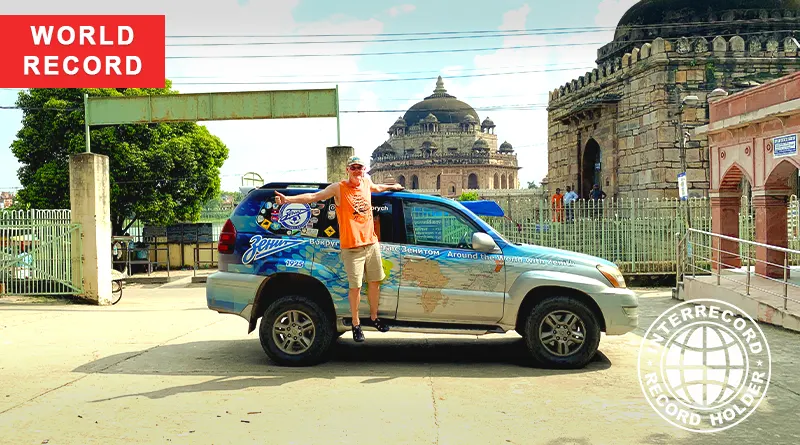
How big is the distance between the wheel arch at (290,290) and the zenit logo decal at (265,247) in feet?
0.84

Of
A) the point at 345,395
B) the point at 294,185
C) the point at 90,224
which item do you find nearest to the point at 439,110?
the point at 90,224

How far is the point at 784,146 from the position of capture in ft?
41.4

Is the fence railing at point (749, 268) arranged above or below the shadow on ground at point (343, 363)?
above

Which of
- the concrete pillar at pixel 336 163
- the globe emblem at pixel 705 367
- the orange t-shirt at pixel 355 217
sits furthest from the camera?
the concrete pillar at pixel 336 163

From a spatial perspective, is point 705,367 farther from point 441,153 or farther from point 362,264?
point 441,153

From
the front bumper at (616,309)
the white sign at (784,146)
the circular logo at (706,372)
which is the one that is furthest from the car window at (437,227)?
the white sign at (784,146)

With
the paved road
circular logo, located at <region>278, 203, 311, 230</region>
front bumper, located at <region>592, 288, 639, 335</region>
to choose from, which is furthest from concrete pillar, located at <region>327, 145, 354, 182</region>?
front bumper, located at <region>592, 288, 639, 335</region>

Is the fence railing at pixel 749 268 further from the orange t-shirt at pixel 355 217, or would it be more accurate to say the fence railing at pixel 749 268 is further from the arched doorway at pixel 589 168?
the arched doorway at pixel 589 168

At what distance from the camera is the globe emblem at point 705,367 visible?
20.4 feet

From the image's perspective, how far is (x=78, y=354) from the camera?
27.8ft

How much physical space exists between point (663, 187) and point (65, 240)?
1967 centimetres

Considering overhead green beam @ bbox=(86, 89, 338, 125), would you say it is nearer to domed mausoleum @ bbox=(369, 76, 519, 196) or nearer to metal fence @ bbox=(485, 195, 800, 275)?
metal fence @ bbox=(485, 195, 800, 275)

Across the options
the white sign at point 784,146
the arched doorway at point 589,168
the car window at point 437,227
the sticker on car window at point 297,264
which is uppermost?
the arched doorway at point 589,168

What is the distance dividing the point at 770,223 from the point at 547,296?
332 inches
